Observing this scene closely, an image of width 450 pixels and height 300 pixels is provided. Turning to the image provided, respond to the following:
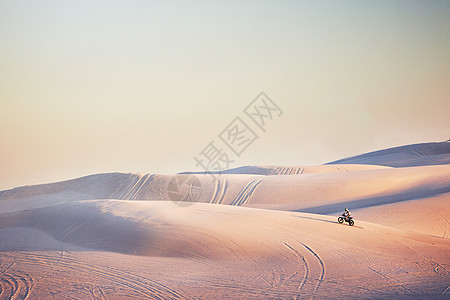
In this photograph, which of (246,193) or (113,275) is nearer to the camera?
(113,275)

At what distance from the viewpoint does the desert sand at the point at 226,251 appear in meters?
10.1

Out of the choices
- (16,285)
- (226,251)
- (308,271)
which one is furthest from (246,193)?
(16,285)

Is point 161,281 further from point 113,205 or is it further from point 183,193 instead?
point 183,193

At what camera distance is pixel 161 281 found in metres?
10.8

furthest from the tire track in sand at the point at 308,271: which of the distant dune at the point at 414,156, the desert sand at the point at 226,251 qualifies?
the distant dune at the point at 414,156

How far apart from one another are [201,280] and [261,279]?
1.56 meters

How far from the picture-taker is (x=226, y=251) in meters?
13.4

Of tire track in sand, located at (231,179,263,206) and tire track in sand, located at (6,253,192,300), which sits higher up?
tire track in sand, located at (6,253,192,300)

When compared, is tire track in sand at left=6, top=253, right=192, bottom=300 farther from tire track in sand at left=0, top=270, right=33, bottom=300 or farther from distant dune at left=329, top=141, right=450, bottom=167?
distant dune at left=329, top=141, right=450, bottom=167

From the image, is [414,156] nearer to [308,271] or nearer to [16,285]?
[308,271]

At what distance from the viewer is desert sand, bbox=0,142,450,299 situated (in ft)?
33.1

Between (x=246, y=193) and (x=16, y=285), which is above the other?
(x=16, y=285)

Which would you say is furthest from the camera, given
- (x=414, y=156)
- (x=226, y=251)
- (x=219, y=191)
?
(x=414, y=156)

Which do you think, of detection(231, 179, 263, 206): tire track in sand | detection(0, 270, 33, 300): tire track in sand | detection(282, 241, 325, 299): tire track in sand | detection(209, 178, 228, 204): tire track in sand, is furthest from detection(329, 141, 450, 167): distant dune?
detection(0, 270, 33, 300): tire track in sand
